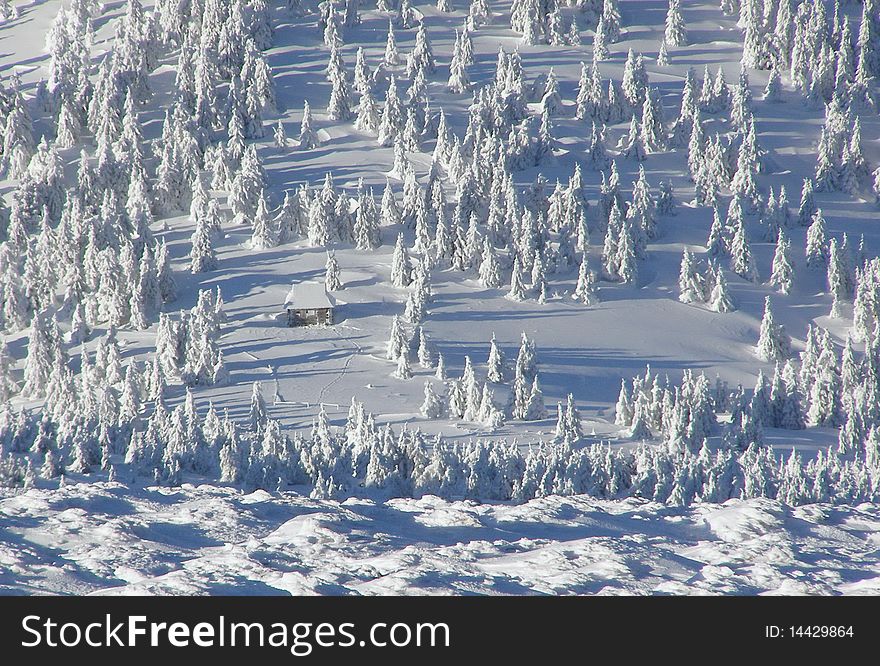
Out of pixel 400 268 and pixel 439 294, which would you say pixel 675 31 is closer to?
pixel 400 268

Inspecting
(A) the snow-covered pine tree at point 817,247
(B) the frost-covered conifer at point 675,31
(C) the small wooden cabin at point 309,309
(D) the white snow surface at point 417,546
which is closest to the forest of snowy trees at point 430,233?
(A) the snow-covered pine tree at point 817,247

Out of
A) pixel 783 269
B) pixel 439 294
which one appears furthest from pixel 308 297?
pixel 783 269

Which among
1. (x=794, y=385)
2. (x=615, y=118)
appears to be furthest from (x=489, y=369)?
(x=615, y=118)

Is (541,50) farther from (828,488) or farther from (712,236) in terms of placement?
(828,488)

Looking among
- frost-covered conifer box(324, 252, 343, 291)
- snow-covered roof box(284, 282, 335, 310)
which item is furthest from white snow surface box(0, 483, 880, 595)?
frost-covered conifer box(324, 252, 343, 291)

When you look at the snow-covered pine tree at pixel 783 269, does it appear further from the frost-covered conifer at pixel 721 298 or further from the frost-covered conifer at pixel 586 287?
the frost-covered conifer at pixel 586 287

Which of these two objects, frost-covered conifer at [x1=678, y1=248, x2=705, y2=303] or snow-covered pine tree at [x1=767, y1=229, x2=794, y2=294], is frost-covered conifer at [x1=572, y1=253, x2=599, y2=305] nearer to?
frost-covered conifer at [x1=678, y1=248, x2=705, y2=303]
